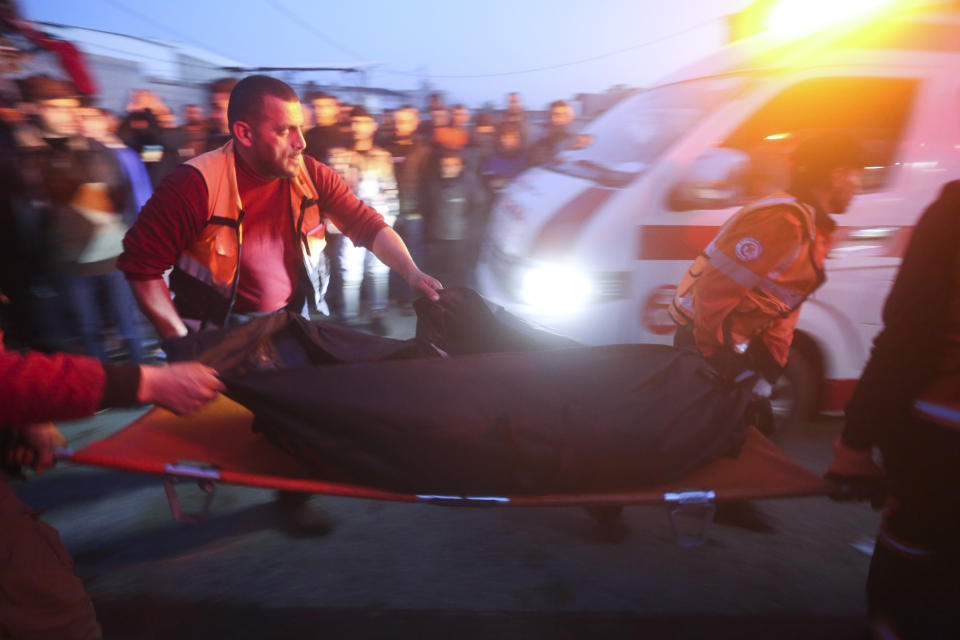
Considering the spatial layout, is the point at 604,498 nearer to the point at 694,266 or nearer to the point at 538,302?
the point at 694,266

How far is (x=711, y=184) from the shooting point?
10.6 feet

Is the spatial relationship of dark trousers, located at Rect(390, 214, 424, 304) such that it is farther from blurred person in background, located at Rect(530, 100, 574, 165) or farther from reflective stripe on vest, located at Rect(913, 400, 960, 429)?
reflective stripe on vest, located at Rect(913, 400, 960, 429)

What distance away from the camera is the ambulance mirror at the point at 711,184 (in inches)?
127

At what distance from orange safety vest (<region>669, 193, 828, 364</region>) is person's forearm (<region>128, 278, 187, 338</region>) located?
2120 mm

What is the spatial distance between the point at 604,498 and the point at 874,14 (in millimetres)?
3185

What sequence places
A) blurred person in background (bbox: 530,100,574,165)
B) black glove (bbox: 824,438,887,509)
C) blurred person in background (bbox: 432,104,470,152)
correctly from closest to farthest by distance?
black glove (bbox: 824,438,887,509), blurred person in background (bbox: 432,104,470,152), blurred person in background (bbox: 530,100,574,165)

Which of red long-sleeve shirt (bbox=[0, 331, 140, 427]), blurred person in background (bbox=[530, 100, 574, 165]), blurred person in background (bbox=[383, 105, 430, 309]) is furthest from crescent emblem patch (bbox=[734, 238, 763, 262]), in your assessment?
blurred person in background (bbox=[530, 100, 574, 165])

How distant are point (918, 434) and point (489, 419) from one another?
120 centimetres

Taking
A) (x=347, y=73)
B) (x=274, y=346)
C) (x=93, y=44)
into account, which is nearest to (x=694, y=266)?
(x=274, y=346)

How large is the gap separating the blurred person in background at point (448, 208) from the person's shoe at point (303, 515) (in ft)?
12.9

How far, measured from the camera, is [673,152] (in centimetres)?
331

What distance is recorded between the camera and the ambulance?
10.5ft

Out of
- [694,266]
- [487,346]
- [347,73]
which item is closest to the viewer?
[487,346]

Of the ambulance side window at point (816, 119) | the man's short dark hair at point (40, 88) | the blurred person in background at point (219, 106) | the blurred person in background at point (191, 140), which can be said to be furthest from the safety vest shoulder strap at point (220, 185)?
the blurred person in background at point (219, 106)
